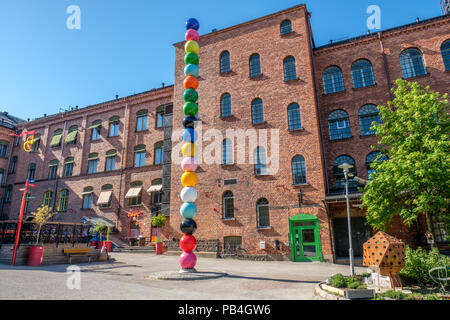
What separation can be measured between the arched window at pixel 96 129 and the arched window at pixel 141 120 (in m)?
5.10

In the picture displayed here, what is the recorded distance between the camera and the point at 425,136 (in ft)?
40.7

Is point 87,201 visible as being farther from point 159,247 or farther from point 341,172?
point 341,172

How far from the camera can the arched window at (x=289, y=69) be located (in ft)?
68.1

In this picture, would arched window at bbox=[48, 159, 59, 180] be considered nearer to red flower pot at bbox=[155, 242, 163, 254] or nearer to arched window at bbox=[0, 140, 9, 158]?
arched window at bbox=[0, 140, 9, 158]

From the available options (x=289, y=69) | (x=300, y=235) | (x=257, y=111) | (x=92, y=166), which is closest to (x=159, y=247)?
(x=300, y=235)

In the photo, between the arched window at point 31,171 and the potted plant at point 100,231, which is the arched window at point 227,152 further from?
the arched window at point 31,171

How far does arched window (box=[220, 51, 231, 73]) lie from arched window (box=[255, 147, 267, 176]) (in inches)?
304

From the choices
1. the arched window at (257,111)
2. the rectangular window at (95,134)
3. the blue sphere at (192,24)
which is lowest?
the arched window at (257,111)

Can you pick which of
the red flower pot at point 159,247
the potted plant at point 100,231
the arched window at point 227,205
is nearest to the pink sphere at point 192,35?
the arched window at point 227,205

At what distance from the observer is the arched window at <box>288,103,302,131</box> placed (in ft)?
64.9

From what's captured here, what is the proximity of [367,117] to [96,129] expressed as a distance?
27176mm

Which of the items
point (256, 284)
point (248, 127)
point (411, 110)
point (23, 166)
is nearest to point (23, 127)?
point (23, 166)

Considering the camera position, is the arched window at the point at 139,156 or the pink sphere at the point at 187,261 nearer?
the pink sphere at the point at 187,261
